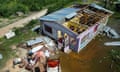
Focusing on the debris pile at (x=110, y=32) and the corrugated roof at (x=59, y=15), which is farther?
the debris pile at (x=110, y=32)

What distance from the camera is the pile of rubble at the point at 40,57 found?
15.0 m

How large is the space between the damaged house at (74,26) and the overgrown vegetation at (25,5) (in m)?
4.08

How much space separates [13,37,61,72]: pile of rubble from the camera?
589 inches

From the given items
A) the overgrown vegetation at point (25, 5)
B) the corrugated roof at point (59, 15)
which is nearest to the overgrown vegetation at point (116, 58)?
the corrugated roof at point (59, 15)

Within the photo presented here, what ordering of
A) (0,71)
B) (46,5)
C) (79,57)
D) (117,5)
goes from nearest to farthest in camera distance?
(0,71)
(79,57)
(117,5)
(46,5)

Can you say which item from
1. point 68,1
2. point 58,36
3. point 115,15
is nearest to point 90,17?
point 58,36

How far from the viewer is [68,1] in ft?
86.7

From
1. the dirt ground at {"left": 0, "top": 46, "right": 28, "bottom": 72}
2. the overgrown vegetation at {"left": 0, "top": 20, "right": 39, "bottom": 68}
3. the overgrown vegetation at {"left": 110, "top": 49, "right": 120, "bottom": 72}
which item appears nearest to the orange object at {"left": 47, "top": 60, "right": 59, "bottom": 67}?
the dirt ground at {"left": 0, "top": 46, "right": 28, "bottom": 72}

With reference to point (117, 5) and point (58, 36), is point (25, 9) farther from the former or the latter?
point (117, 5)

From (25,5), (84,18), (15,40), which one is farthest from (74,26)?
(25,5)

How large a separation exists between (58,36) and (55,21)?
1497 millimetres

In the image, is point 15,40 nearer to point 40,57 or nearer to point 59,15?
point 40,57

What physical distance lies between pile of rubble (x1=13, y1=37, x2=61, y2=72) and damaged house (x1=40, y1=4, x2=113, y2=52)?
2.80ft

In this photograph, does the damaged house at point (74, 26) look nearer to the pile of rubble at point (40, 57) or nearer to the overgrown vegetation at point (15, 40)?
the pile of rubble at point (40, 57)
